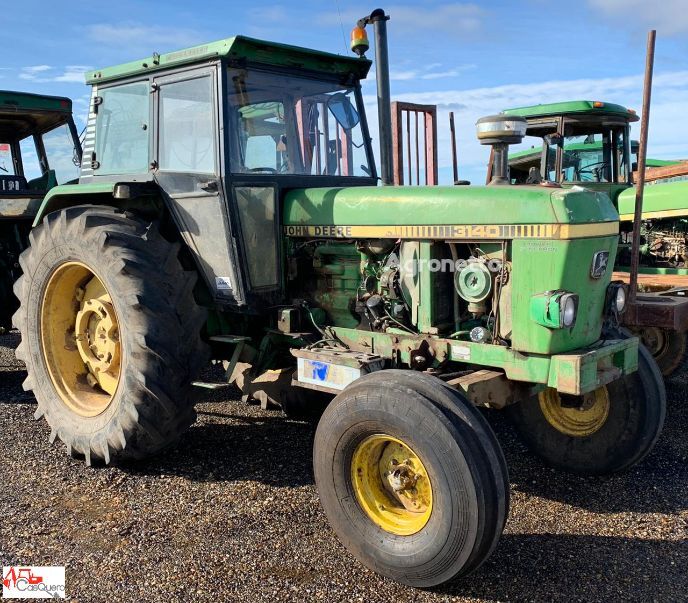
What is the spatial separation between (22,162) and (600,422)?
6.45 m

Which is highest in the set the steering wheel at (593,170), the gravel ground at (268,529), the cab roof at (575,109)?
the cab roof at (575,109)

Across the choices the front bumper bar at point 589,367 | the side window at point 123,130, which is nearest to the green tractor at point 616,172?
the front bumper bar at point 589,367

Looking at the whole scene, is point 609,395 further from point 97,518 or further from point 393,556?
point 97,518

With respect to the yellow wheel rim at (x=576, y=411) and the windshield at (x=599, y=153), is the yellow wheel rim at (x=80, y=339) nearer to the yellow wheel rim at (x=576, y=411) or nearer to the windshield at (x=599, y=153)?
the yellow wheel rim at (x=576, y=411)

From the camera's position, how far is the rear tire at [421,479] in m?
2.88

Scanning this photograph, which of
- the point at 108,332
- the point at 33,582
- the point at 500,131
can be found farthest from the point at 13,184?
the point at 500,131

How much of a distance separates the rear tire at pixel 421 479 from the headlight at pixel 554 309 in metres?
0.61


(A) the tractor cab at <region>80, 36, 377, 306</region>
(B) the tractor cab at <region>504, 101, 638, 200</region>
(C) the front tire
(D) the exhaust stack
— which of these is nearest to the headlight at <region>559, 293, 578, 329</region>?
(D) the exhaust stack

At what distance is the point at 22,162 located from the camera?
757 cm

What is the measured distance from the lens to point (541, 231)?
11.1 ft

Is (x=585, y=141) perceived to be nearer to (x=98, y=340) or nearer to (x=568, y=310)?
(x=568, y=310)

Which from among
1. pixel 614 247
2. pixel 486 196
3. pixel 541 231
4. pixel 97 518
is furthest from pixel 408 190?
pixel 97 518

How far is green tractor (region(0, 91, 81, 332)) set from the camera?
6.62m

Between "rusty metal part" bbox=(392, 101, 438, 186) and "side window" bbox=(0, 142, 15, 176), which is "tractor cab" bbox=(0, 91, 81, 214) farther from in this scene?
"rusty metal part" bbox=(392, 101, 438, 186)
